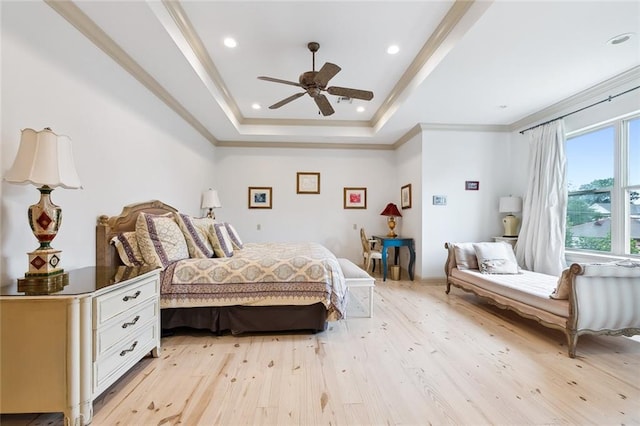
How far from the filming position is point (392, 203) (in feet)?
20.4

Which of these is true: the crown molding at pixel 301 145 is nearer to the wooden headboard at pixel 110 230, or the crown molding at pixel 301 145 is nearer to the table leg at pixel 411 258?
the table leg at pixel 411 258

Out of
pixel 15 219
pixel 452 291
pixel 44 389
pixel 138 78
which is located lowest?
pixel 452 291

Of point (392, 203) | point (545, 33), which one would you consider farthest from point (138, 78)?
point (392, 203)

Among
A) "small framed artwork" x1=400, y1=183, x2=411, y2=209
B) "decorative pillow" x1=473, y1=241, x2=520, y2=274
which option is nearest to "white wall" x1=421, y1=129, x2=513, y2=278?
"small framed artwork" x1=400, y1=183, x2=411, y2=209

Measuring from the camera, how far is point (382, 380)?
2043 mm

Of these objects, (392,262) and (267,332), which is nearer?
(267,332)

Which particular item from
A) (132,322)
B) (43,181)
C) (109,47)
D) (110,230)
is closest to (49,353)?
(132,322)

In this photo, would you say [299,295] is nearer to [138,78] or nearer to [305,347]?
[305,347]

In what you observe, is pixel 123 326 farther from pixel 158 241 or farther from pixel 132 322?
pixel 158 241

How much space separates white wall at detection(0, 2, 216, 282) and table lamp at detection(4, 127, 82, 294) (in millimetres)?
311

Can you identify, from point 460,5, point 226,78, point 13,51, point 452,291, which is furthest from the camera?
point 452,291

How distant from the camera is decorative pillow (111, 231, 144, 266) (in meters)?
2.60

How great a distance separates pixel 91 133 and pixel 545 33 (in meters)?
3.94

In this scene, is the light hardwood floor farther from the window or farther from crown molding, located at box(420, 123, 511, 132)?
crown molding, located at box(420, 123, 511, 132)
